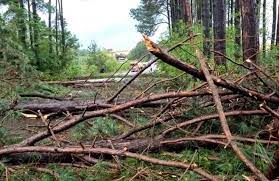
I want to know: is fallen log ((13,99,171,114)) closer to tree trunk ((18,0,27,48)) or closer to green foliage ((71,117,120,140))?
green foliage ((71,117,120,140))

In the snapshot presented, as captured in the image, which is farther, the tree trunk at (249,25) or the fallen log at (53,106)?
the tree trunk at (249,25)

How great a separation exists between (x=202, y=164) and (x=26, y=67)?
25.0 feet

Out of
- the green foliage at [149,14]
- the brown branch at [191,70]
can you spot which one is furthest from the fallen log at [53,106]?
the green foliage at [149,14]

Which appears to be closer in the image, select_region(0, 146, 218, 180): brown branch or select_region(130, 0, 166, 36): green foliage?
select_region(0, 146, 218, 180): brown branch

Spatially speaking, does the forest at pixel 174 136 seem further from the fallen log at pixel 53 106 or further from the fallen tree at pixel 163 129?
the fallen log at pixel 53 106

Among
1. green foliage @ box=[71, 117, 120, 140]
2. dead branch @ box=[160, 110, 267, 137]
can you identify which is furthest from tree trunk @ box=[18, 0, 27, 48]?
dead branch @ box=[160, 110, 267, 137]

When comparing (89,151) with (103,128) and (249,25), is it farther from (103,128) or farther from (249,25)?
(249,25)

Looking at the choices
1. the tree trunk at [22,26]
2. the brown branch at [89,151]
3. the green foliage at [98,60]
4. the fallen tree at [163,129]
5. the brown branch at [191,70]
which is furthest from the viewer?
the green foliage at [98,60]

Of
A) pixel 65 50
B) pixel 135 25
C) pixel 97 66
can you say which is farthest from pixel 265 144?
pixel 135 25

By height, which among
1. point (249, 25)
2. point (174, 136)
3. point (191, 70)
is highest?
point (249, 25)

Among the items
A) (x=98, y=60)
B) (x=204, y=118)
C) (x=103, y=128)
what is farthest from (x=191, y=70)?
(x=98, y=60)

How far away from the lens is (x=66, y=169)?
11.6 ft

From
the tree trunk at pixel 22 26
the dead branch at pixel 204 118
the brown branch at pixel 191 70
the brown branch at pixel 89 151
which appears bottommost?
the brown branch at pixel 89 151

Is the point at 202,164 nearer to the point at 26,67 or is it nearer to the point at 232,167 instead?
the point at 232,167
